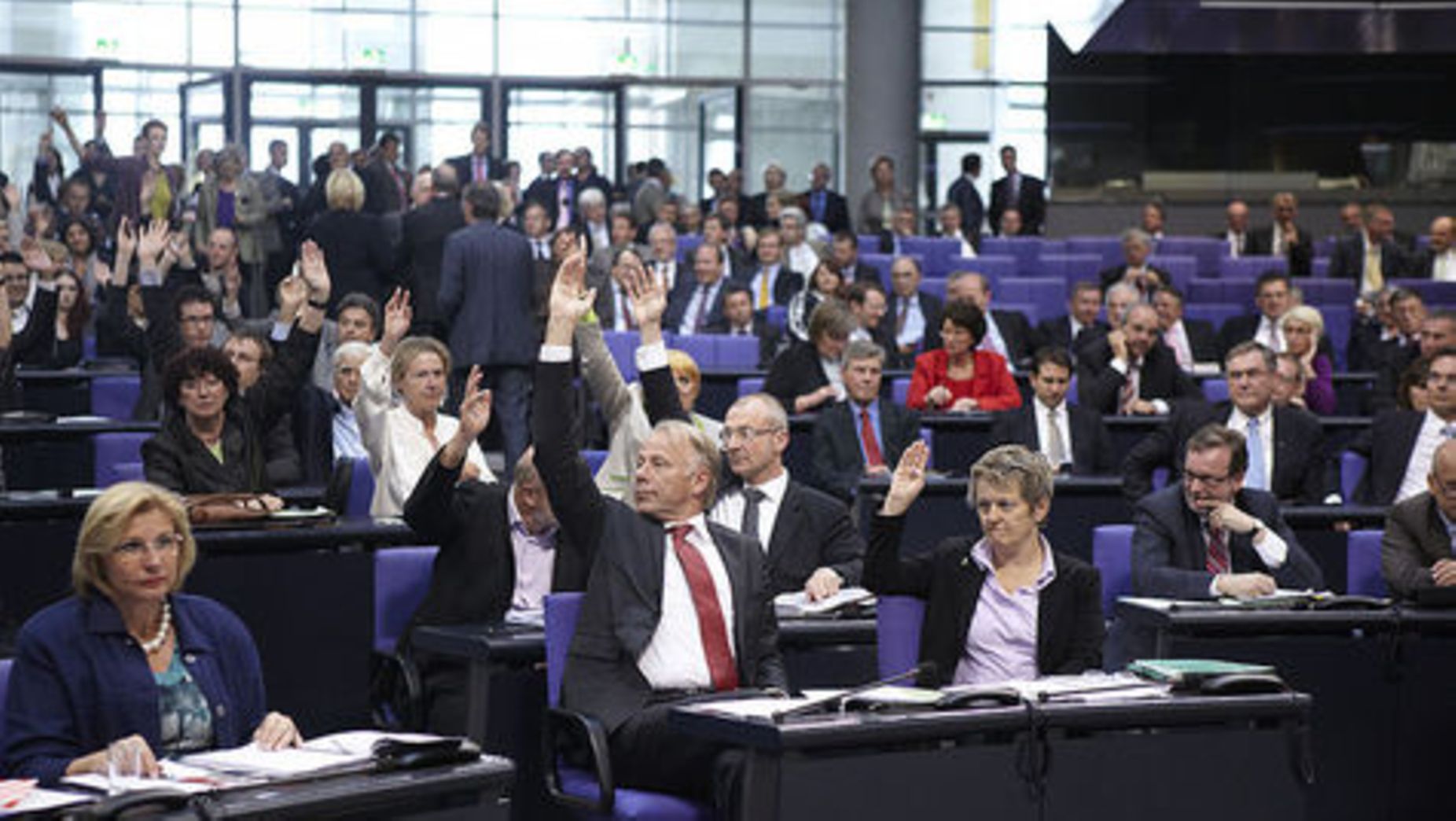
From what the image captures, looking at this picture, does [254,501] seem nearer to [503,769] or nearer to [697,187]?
[503,769]

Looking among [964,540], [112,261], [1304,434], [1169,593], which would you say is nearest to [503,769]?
[964,540]

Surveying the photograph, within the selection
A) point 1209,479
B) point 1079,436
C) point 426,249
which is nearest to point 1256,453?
point 1079,436

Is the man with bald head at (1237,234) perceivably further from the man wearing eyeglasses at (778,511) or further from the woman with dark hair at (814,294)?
the man wearing eyeglasses at (778,511)

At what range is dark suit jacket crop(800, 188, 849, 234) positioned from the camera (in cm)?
2134

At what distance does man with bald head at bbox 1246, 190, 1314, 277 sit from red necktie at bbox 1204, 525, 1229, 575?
13.5 metres

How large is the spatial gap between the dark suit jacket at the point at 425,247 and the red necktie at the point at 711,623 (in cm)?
939

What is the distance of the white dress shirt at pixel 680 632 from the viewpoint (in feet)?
19.5

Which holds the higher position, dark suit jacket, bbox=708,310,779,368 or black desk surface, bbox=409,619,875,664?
dark suit jacket, bbox=708,310,779,368

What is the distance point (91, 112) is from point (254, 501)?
1820cm

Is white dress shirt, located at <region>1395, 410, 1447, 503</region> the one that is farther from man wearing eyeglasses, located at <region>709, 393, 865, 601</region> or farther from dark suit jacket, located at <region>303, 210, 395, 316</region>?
dark suit jacket, located at <region>303, 210, 395, 316</region>

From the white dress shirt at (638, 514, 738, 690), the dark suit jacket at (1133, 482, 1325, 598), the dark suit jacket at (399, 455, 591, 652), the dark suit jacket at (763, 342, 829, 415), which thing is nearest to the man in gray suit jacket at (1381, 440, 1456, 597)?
the dark suit jacket at (1133, 482, 1325, 598)

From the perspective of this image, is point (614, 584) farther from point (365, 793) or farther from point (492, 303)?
point (492, 303)

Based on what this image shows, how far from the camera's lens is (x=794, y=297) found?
50.6 feet

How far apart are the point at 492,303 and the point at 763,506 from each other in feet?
17.9
